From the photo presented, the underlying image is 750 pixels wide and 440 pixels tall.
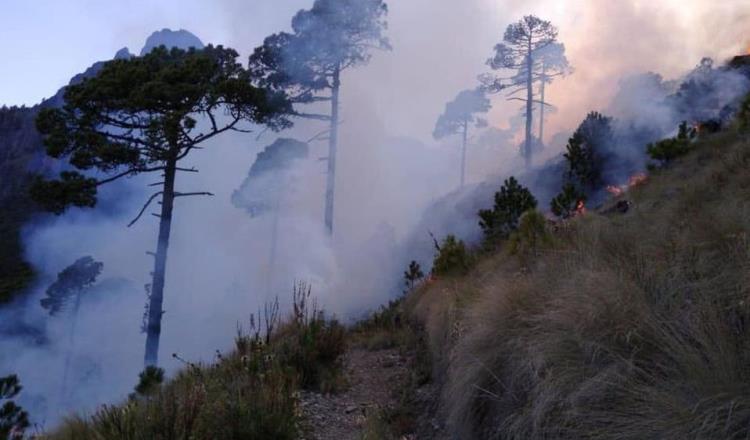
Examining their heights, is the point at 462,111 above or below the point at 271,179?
above

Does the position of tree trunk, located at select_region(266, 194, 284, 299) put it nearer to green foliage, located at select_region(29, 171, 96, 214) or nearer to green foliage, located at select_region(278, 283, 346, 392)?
green foliage, located at select_region(29, 171, 96, 214)

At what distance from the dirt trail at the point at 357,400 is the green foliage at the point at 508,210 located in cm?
420

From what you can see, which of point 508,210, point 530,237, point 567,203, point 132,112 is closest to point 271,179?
point 132,112

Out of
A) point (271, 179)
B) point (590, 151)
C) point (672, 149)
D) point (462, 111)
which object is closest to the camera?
point (672, 149)

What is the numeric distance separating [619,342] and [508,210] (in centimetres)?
885

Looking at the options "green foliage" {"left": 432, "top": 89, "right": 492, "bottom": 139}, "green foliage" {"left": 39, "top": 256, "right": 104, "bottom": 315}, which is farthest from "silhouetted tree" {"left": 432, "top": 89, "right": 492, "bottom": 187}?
"green foliage" {"left": 39, "top": 256, "right": 104, "bottom": 315}

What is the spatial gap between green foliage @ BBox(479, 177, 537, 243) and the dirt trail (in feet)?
13.8

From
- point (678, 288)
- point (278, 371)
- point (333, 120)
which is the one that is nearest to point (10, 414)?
point (278, 371)

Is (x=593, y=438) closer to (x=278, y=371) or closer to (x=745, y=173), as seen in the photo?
(x=278, y=371)

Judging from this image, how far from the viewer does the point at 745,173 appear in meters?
7.05

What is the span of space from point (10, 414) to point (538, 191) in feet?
72.4

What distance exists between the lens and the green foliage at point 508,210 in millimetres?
11727

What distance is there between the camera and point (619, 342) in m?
3.26

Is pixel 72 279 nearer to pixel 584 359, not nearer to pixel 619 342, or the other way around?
pixel 584 359
